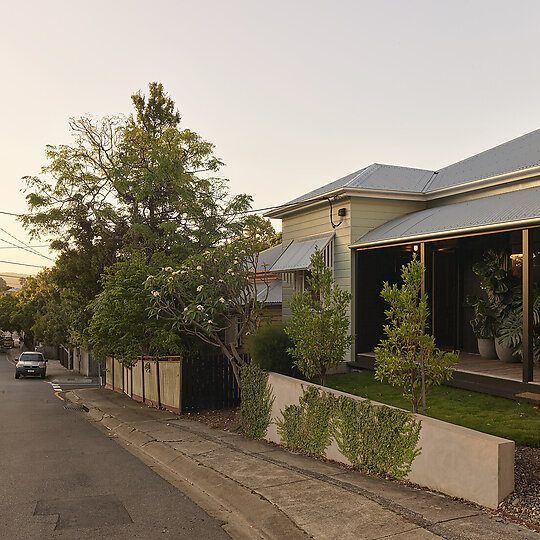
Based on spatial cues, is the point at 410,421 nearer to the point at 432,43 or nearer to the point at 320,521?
the point at 320,521

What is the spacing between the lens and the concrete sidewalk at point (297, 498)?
209 inches

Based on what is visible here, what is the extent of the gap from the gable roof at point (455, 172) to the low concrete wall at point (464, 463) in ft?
24.5

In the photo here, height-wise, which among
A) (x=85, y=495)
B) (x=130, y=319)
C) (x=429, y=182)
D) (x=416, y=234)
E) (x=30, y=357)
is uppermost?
(x=429, y=182)

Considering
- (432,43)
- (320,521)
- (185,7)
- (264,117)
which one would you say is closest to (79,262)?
(264,117)

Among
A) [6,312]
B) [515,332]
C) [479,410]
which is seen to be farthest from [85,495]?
[6,312]

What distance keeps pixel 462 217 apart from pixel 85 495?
8819mm

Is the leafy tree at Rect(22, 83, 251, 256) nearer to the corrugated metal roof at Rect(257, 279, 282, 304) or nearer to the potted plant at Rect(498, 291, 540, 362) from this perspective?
the corrugated metal roof at Rect(257, 279, 282, 304)

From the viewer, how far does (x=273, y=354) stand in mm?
10641

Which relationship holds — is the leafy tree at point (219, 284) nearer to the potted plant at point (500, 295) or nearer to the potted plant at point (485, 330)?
the potted plant at point (485, 330)

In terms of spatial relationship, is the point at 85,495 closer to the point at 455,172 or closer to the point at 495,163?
the point at 495,163

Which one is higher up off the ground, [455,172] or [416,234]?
[455,172]

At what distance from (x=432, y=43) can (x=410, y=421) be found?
13.2 meters

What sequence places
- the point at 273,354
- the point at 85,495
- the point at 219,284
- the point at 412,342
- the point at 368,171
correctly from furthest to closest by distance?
the point at 368,171 < the point at 219,284 < the point at 273,354 < the point at 412,342 < the point at 85,495

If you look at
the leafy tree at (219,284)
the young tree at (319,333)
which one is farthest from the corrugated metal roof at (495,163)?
the leafy tree at (219,284)
